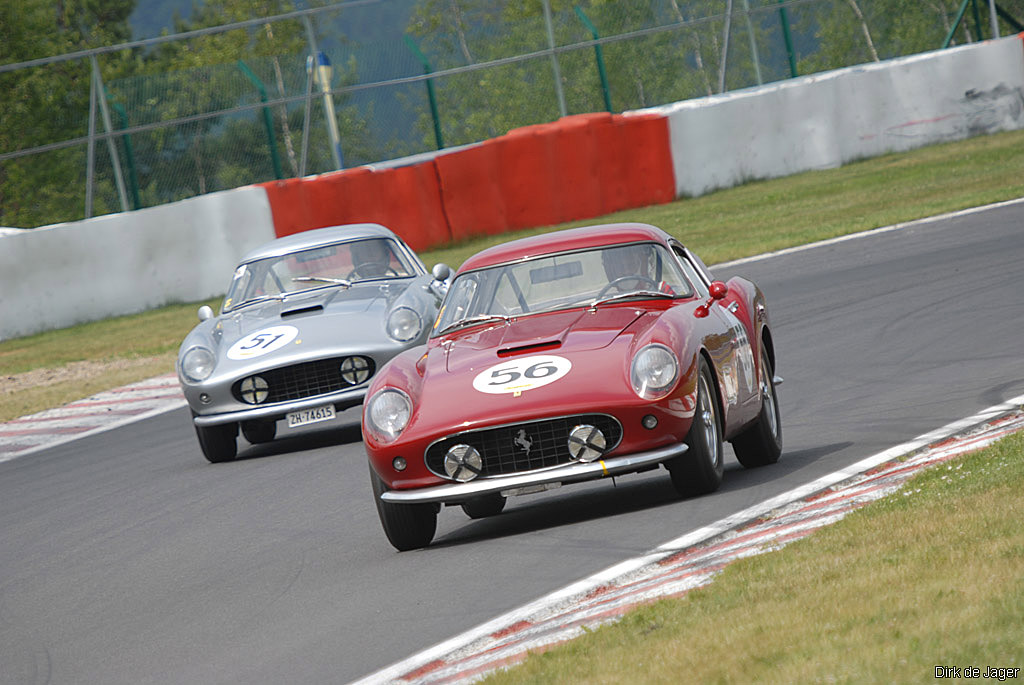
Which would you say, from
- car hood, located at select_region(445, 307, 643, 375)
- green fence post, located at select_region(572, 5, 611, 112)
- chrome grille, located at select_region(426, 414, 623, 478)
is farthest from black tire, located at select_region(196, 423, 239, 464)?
green fence post, located at select_region(572, 5, 611, 112)

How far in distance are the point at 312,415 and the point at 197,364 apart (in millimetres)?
997

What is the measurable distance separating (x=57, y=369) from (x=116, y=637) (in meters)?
13.1

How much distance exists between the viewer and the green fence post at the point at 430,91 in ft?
80.0

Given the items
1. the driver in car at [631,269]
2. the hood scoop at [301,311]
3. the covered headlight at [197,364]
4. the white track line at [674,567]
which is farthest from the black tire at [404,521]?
the hood scoop at [301,311]

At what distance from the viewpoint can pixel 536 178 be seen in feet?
74.4

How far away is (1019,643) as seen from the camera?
3.70 meters

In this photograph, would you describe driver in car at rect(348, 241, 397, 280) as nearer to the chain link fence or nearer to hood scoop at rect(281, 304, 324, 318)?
hood scoop at rect(281, 304, 324, 318)

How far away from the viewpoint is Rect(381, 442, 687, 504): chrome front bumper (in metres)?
6.52

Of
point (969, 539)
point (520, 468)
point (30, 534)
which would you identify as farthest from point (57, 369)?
point (969, 539)

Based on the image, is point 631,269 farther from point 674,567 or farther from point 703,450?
point 674,567

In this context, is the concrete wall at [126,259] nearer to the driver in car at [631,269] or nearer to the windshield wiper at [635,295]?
the driver in car at [631,269]

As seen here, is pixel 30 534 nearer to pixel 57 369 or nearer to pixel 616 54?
pixel 57 369

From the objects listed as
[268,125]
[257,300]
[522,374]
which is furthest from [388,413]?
[268,125]

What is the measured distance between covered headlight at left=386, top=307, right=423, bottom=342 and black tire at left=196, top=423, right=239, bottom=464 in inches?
48.6
